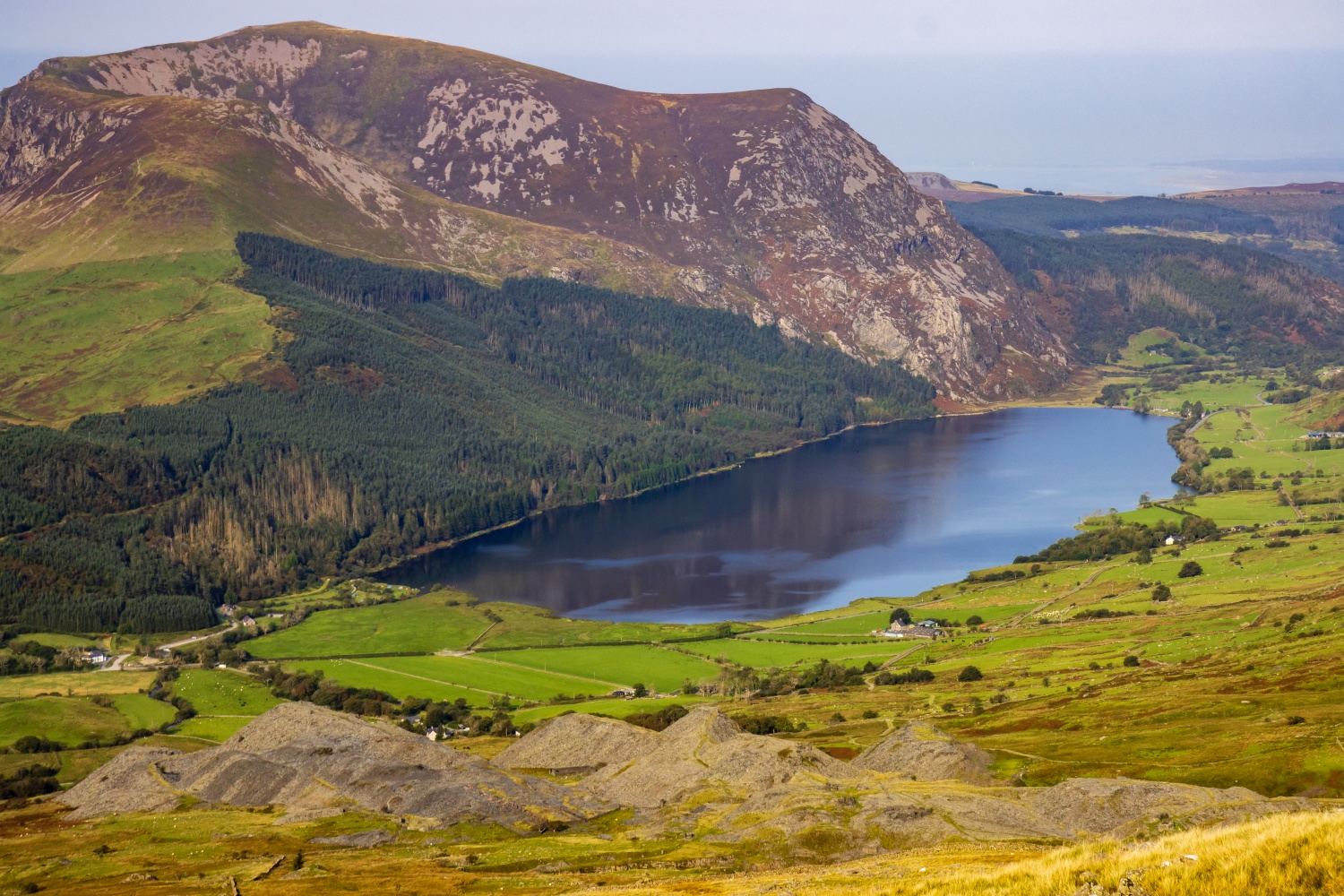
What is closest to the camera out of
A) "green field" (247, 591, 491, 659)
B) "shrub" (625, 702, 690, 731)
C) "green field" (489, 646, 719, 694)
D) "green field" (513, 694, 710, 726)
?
"shrub" (625, 702, 690, 731)

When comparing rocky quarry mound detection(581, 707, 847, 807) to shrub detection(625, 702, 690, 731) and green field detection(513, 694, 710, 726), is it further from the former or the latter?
green field detection(513, 694, 710, 726)

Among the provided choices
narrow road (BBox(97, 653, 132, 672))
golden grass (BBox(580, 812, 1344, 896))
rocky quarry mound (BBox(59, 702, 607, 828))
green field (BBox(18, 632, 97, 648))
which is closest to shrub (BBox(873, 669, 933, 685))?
rocky quarry mound (BBox(59, 702, 607, 828))

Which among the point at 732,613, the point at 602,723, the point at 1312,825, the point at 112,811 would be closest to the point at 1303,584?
the point at 732,613

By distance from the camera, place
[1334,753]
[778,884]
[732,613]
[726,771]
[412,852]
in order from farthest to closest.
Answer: [732,613]
[726,771]
[1334,753]
[412,852]
[778,884]

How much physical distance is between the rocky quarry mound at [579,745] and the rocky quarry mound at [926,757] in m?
17.1

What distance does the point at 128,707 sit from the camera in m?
145

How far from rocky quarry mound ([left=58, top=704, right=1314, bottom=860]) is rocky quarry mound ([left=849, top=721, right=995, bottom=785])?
0.44ft

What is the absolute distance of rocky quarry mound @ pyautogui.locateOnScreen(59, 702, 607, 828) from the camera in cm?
8738

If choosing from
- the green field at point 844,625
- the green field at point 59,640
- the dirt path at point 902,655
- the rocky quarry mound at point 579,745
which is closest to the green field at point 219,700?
the green field at point 59,640

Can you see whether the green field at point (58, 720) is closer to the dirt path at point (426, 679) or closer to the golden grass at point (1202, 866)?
the dirt path at point (426, 679)

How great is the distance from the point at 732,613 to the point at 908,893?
491ft

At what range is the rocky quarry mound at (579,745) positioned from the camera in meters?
104

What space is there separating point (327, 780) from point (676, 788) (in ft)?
80.0

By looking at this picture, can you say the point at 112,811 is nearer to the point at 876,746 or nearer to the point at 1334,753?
the point at 876,746
